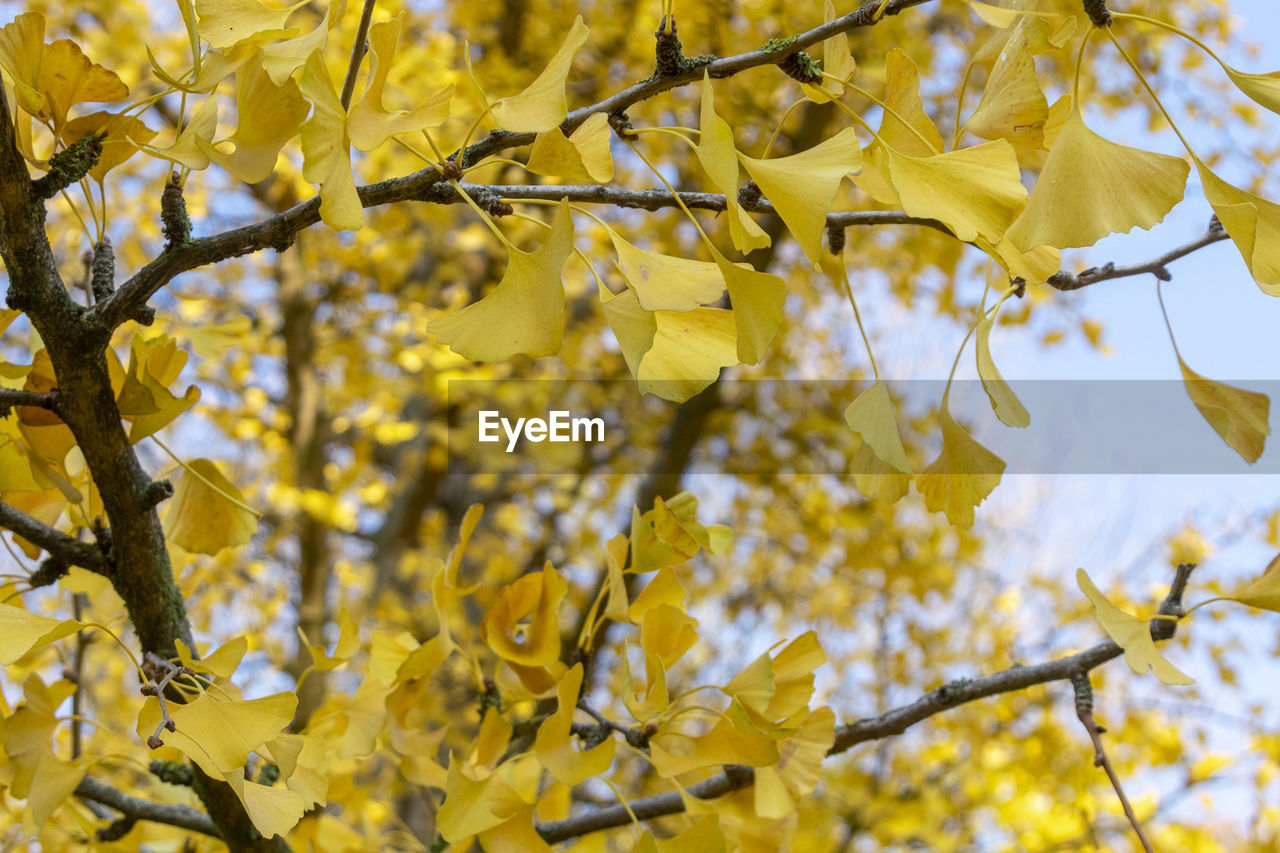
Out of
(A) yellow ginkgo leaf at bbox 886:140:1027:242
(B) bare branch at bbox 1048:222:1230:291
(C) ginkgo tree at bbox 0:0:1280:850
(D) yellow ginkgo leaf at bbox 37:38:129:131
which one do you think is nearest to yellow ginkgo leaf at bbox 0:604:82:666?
(C) ginkgo tree at bbox 0:0:1280:850

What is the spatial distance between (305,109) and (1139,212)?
30 centimetres

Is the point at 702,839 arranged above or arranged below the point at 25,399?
below

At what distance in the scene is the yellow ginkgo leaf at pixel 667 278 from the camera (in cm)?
34

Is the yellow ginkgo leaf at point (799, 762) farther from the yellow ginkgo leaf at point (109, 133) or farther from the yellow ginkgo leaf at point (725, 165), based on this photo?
the yellow ginkgo leaf at point (109, 133)

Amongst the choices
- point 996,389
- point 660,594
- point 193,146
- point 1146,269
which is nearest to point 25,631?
point 193,146

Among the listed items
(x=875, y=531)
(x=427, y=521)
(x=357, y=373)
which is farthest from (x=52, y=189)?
(x=427, y=521)

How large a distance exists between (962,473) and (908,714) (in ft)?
0.66

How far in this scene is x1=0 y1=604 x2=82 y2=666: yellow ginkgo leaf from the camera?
326mm

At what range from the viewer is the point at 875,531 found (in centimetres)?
215

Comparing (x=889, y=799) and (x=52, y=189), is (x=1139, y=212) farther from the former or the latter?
(x=889, y=799)

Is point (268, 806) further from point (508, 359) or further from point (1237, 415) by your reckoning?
point (1237, 415)

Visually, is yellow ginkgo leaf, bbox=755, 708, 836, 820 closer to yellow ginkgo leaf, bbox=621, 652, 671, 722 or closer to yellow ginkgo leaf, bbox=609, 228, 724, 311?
yellow ginkgo leaf, bbox=621, 652, 671, 722

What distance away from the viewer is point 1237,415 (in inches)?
15.4

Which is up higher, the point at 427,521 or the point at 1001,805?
the point at 427,521
